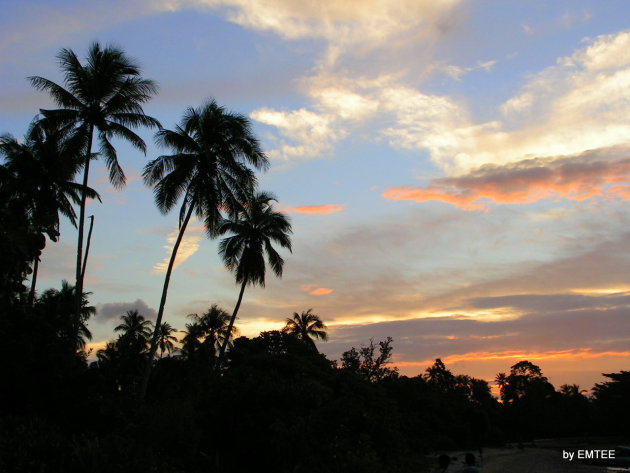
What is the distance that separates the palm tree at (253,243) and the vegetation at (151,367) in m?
0.08

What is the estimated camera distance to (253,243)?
126 ft

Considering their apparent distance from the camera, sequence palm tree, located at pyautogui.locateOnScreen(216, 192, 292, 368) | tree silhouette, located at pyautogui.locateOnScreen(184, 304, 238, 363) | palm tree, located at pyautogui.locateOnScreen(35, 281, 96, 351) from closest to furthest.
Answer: palm tree, located at pyautogui.locateOnScreen(35, 281, 96, 351) → palm tree, located at pyautogui.locateOnScreen(216, 192, 292, 368) → tree silhouette, located at pyautogui.locateOnScreen(184, 304, 238, 363)

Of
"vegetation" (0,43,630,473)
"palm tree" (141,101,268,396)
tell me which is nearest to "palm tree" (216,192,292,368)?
"vegetation" (0,43,630,473)

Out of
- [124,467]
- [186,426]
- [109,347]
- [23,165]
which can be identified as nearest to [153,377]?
[109,347]

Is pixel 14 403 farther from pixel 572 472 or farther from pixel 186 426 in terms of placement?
pixel 572 472

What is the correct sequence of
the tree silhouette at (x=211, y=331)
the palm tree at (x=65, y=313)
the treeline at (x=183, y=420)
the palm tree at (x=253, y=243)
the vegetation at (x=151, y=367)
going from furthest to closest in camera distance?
the tree silhouette at (x=211, y=331) < the palm tree at (x=253, y=243) < the palm tree at (x=65, y=313) < the vegetation at (x=151, y=367) < the treeline at (x=183, y=420)

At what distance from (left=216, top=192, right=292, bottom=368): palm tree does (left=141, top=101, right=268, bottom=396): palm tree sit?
7730mm

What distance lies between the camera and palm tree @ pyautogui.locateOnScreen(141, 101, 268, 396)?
2866 centimetres

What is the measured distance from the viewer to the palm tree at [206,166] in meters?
28.7

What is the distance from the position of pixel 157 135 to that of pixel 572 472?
36.2 meters

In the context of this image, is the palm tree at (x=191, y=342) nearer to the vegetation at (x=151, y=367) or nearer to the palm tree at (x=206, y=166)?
the vegetation at (x=151, y=367)

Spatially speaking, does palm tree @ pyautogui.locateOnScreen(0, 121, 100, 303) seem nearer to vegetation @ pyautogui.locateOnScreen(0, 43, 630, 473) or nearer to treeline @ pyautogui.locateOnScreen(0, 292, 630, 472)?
vegetation @ pyautogui.locateOnScreen(0, 43, 630, 473)

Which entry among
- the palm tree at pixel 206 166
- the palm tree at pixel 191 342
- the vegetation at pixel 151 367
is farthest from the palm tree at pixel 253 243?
the palm tree at pixel 191 342

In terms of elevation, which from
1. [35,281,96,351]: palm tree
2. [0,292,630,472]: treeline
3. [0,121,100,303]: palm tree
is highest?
[0,121,100,303]: palm tree
